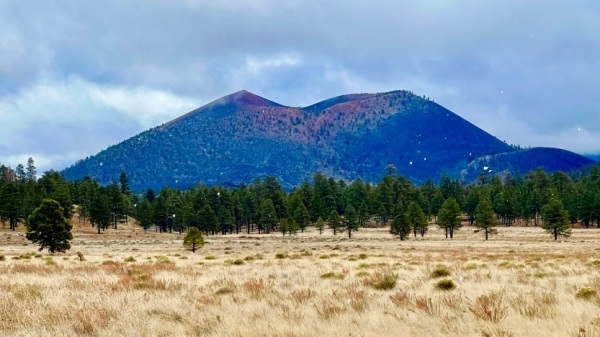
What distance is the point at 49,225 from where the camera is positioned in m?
40.2

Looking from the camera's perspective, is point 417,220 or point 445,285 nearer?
point 445,285

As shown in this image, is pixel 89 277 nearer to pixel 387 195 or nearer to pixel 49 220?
pixel 49 220

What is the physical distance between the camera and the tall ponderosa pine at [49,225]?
39875 millimetres

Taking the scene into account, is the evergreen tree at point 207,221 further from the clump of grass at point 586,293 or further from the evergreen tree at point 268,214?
the clump of grass at point 586,293

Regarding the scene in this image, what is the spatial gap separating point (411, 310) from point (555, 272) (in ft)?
36.9

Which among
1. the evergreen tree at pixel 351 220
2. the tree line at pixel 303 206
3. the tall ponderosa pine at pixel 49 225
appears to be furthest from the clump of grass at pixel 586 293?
the evergreen tree at pixel 351 220

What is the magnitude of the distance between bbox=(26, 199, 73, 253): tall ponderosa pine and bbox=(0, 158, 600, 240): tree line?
6323cm

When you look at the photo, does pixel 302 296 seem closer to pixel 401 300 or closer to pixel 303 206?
pixel 401 300

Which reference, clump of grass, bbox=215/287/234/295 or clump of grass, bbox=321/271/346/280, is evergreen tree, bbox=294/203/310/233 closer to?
clump of grass, bbox=321/271/346/280

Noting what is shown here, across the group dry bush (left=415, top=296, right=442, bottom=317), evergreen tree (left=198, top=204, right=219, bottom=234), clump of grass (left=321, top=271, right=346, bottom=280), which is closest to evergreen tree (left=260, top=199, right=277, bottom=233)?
evergreen tree (left=198, top=204, right=219, bottom=234)

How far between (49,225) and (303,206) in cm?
7985

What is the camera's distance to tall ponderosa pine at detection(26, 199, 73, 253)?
39875 millimetres

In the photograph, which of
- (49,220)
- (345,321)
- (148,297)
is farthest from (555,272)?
(49,220)

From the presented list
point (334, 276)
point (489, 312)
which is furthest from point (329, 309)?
point (334, 276)
